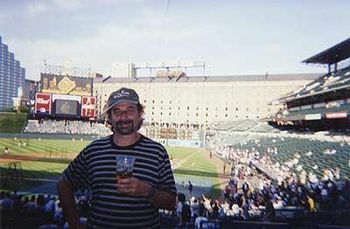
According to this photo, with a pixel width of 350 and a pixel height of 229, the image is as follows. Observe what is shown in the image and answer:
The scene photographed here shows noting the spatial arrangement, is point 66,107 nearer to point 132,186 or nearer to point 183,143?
point 183,143

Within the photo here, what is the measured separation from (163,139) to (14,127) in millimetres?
8281

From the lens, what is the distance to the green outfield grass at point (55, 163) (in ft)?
40.2

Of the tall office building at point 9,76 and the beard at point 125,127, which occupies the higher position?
the tall office building at point 9,76

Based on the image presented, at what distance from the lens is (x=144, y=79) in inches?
1212

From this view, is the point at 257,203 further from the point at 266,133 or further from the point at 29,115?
the point at 29,115

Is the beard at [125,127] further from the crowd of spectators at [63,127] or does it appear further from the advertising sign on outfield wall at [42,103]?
the crowd of spectators at [63,127]

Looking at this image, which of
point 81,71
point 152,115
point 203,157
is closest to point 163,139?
point 203,157

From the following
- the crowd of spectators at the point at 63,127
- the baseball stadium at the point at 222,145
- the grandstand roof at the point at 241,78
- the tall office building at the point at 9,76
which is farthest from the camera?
the grandstand roof at the point at 241,78

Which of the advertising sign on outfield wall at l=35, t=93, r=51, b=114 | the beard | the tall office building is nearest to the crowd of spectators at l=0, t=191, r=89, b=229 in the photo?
the beard

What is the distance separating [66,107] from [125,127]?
2503 cm

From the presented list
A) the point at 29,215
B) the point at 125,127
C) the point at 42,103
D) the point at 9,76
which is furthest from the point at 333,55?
the point at 125,127

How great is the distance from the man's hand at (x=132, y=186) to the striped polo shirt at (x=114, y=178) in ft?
0.39

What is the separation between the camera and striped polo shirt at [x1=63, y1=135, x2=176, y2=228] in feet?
5.91

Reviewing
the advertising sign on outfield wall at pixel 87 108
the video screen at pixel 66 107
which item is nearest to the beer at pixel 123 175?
the advertising sign on outfield wall at pixel 87 108
